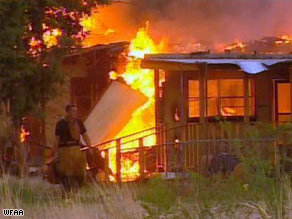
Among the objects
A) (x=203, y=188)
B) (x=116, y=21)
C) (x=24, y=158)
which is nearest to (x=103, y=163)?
(x=24, y=158)

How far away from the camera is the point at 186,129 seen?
57.5 ft

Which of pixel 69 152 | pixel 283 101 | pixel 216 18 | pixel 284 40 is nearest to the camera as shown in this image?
pixel 69 152

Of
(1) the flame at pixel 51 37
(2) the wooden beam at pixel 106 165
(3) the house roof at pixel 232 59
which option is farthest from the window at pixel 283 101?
(1) the flame at pixel 51 37

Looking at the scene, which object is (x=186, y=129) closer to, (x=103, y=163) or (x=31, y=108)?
(x=103, y=163)

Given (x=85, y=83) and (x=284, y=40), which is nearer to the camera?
(x=85, y=83)

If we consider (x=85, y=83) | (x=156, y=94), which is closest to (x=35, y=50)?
(x=156, y=94)

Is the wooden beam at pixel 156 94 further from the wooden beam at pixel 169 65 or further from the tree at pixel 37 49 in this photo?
the tree at pixel 37 49

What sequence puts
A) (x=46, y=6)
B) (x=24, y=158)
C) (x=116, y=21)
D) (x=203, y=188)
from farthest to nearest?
(x=116, y=21)
(x=24, y=158)
(x=46, y=6)
(x=203, y=188)

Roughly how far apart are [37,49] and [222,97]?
5987 mm

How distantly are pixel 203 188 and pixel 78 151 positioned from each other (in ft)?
13.6

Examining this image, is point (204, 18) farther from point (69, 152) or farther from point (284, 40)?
point (69, 152)

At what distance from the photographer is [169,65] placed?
56.0 ft

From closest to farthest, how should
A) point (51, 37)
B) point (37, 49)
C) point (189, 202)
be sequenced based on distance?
point (189, 202) < point (37, 49) < point (51, 37)

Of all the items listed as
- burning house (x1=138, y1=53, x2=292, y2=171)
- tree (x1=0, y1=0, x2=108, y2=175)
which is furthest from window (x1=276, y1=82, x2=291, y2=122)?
tree (x1=0, y1=0, x2=108, y2=175)
